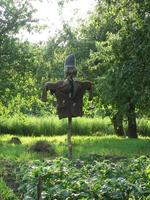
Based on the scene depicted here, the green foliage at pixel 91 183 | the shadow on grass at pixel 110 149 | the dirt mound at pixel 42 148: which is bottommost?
the shadow on grass at pixel 110 149

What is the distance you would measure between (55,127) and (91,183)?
113ft

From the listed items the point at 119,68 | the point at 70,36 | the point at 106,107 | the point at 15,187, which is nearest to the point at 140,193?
the point at 15,187

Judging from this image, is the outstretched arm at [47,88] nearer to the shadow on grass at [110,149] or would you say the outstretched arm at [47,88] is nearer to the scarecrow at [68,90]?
the scarecrow at [68,90]

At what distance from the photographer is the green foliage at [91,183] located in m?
6.93

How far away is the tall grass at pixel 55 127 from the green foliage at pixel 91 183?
32796 mm

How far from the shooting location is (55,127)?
137 feet

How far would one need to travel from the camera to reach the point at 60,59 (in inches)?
1588

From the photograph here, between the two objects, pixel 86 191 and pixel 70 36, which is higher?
pixel 70 36

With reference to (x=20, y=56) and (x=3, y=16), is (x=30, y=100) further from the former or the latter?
(x=3, y=16)

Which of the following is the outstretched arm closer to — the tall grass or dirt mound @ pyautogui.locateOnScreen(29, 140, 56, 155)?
dirt mound @ pyautogui.locateOnScreen(29, 140, 56, 155)

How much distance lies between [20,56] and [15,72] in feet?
3.69

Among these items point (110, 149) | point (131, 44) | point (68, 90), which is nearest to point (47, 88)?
point (68, 90)

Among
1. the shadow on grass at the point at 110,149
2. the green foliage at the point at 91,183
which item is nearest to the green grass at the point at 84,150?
the shadow on grass at the point at 110,149

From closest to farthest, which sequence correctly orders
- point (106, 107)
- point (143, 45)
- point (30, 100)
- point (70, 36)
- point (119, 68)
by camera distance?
point (143, 45) → point (119, 68) → point (30, 100) → point (106, 107) → point (70, 36)
